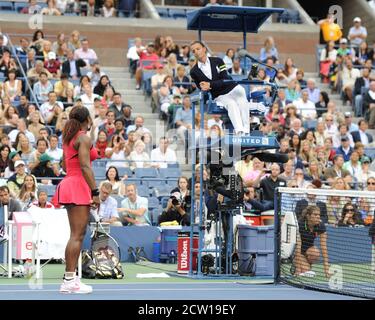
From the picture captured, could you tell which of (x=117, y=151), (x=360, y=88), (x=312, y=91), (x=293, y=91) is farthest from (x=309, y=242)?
(x=360, y=88)

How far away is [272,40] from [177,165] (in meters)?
7.35

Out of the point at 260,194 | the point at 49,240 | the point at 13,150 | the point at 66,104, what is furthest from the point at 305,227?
the point at 66,104

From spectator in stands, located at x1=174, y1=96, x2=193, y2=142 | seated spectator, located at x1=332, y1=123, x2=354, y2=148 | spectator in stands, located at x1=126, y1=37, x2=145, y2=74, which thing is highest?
spectator in stands, located at x1=126, y1=37, x2=145, y2=74

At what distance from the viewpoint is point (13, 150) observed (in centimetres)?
2061

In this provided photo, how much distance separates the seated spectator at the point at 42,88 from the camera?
23641mm

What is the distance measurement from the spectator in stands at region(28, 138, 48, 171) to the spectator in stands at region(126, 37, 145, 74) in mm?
7138

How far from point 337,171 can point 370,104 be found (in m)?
4.58

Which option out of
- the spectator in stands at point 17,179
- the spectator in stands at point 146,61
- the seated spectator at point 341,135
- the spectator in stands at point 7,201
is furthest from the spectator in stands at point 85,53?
the spectator in stands at point 7,201

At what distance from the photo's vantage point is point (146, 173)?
21531 millimetres

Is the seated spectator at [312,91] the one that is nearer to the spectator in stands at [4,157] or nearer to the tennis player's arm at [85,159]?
the spectator in stands at [4,157]

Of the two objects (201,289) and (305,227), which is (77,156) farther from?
(305,227)

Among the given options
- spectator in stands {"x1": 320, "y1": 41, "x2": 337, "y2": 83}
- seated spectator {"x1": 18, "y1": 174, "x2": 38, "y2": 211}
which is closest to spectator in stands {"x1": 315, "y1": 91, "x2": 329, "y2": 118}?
spectator in stands {"x1": 320, "y1": 41, "x2": 337, "y2": 83}

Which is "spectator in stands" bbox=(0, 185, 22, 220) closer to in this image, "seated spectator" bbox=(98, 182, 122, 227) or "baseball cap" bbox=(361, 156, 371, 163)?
"seated spectator" bbox=(98, 182, 122, 227)

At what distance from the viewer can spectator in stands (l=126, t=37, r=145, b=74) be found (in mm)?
27250
